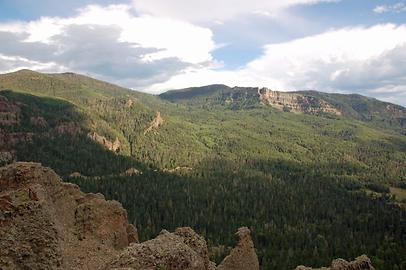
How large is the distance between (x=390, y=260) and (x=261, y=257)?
156 feet

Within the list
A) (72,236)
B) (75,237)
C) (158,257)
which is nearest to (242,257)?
(75,237)

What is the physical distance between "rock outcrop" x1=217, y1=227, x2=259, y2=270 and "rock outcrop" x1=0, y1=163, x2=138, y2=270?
14136 mm

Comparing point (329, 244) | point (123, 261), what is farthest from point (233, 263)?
point (329, 244)

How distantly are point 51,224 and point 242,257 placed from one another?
110ft

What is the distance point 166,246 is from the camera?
1369 inches

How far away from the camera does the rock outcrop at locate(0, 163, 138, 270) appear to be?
31531mm

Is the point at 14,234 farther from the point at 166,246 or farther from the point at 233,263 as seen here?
the point at 233,263

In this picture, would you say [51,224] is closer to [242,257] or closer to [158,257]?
[158,257]

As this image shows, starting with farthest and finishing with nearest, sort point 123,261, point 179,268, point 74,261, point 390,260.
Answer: point 390,260 → point 74,261 → point 179,268 → point 123,261

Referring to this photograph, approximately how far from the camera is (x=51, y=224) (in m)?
34.4

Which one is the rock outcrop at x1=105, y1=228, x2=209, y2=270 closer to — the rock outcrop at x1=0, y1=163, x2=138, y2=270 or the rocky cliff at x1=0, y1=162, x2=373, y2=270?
the rocky cliff at x1=0, y1=162, x2=373, y2=270

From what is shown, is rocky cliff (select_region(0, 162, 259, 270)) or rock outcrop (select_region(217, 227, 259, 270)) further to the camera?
rock outcrop (select_region(217, 227, 259, 270))

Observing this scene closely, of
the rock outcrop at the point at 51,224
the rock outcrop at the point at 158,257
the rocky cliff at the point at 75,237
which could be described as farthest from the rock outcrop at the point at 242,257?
the rock outcrop at the point at 158,257

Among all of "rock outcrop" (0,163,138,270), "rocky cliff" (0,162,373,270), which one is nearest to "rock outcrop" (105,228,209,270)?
"rocky cliff" (0,162,373,270)
